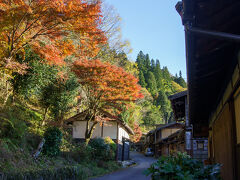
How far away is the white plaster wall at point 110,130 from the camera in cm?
2317

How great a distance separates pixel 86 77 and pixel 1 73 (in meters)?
6.66

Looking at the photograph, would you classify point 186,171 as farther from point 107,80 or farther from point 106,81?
point 106,81

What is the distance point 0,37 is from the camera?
35.4ft

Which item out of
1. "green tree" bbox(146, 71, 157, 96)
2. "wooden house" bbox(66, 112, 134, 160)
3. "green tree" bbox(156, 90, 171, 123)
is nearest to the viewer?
"wooden house" bbox(66, 112, 134, 160)

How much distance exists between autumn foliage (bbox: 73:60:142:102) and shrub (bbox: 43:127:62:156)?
537 cm

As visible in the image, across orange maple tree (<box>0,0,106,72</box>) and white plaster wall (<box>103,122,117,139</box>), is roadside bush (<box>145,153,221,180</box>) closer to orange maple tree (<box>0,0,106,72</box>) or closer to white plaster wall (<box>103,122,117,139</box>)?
orange maple tree (<box>0,0,106,72</box>)

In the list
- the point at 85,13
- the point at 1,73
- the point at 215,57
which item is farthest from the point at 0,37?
the point at 215,57

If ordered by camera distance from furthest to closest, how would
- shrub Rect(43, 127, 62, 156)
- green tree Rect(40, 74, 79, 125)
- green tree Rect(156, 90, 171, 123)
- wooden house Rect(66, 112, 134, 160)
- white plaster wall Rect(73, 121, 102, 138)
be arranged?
green tree Rect(156, 90, 171, 123) → white plaster wall Rect(73, 121, 102, 138) → wooden house Rect(66, 112, 134, 160) → green tree Rect(40, 74, 79, 125) → shrub Rect(43, 127, 62, 156)

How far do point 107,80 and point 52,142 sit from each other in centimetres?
669

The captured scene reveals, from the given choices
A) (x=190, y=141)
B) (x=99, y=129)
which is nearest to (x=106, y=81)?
(x=99, y=129)

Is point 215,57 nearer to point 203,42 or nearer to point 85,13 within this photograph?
point 203,42

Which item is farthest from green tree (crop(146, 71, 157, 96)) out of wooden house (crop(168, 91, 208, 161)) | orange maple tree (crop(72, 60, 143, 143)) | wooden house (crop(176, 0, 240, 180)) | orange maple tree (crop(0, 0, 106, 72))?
wooden house (crop(176, 0, 240, 180))

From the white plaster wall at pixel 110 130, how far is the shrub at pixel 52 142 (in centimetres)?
929

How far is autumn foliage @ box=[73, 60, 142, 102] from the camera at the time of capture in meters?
17.9
